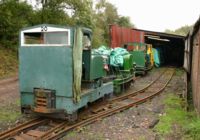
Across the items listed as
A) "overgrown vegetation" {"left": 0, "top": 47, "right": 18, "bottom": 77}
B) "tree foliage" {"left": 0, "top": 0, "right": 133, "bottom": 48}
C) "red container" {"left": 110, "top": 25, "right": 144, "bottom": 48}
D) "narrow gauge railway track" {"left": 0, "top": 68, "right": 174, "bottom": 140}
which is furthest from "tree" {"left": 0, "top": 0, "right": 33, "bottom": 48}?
"narrow gauge railway track" {"left": 0, "top": 68, "right": 174, "bottom": 140}

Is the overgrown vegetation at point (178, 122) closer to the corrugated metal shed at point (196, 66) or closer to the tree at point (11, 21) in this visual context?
the corrugated metal shed at point (196, 66)

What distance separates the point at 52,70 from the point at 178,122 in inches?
157

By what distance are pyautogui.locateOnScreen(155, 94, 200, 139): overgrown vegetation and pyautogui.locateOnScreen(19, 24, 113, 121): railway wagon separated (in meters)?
2.44

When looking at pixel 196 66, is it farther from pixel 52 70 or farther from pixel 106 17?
pixel 106 17

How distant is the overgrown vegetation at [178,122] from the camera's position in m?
7.62

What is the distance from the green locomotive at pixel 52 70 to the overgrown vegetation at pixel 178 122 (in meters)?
2.44

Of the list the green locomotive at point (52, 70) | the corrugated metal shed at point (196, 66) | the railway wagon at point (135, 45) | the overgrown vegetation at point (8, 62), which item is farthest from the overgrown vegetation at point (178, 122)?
the overgrown vegetation at point (8, 62)

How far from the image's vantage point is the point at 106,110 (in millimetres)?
10305

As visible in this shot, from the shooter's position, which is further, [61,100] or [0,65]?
[0,65]

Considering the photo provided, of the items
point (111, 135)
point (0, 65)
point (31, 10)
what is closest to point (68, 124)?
point (111, 135)

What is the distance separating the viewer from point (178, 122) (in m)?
9.05

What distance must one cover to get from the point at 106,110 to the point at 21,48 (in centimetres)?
352

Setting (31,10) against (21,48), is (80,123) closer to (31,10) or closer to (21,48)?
(21,48)

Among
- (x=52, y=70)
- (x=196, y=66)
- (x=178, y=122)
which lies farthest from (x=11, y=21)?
(x=178, y=122)
